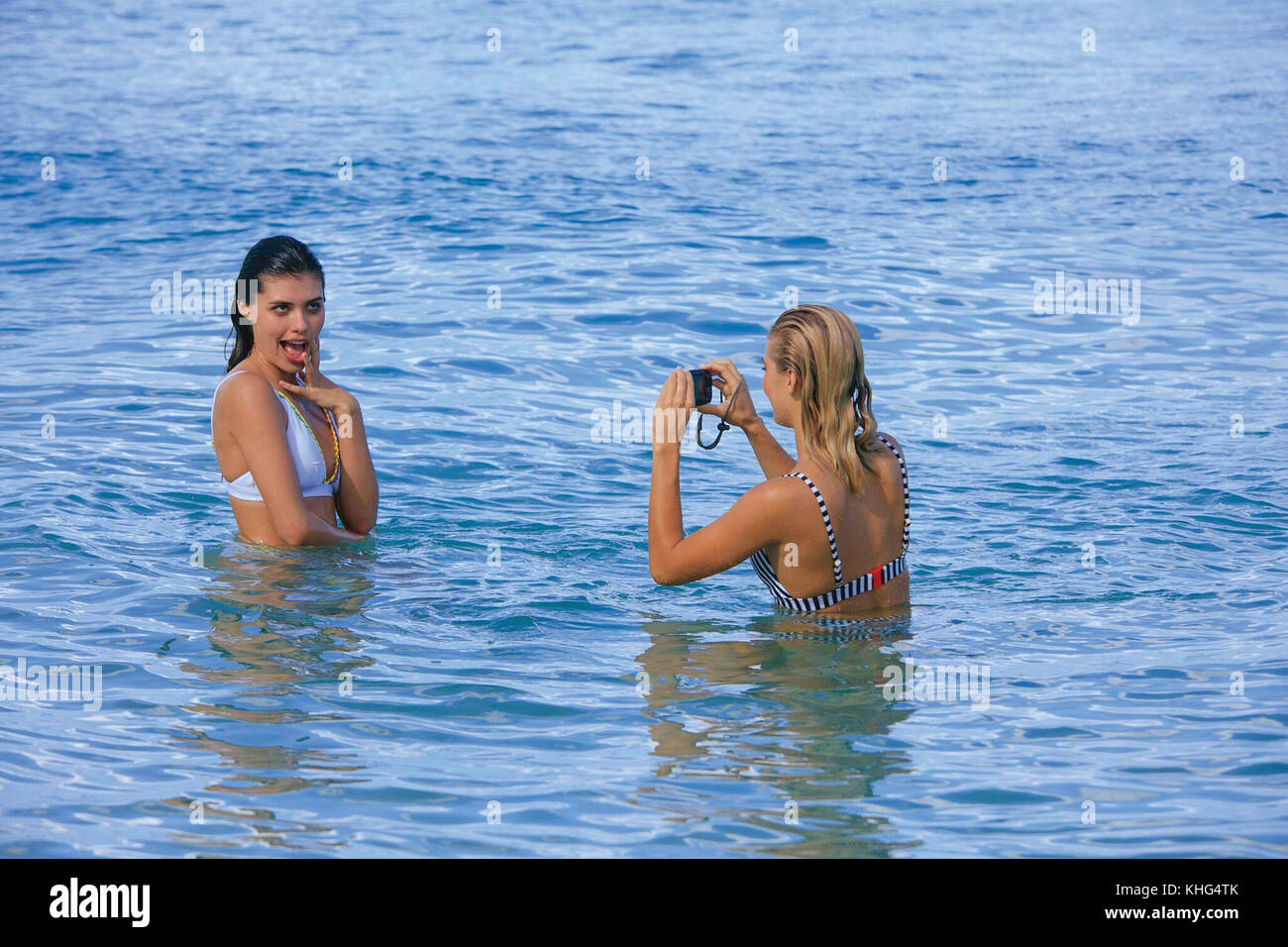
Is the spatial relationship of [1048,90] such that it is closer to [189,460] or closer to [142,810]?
[189,460]

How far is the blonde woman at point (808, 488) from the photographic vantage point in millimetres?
5422

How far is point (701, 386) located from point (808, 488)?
0.59 metres

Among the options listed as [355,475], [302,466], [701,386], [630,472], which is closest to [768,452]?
[701,386]

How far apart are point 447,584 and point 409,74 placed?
18638mm

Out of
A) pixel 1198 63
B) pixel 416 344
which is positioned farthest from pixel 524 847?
pixel 1198 63

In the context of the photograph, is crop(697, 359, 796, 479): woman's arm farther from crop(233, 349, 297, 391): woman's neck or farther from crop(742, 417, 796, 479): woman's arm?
crop(233, 349, 297, 391): woman's neck

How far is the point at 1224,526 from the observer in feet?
25.8

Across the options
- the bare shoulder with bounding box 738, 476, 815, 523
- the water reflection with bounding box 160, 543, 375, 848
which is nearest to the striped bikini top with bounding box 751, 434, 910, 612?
the bare shoulder with bounding box 738, 476, 815, 523

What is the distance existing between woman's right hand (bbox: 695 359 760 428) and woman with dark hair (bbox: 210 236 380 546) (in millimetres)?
1620

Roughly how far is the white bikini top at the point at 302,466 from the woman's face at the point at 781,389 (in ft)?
7.06

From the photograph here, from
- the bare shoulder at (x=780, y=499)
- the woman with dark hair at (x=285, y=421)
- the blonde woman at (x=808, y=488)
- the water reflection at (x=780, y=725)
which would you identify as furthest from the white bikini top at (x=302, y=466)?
the bare shoulder at (x=780, y=499)

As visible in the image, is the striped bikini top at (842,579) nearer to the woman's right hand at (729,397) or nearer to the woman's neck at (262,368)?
the woman's right hand at (729,397)

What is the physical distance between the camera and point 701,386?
5684 millimetres

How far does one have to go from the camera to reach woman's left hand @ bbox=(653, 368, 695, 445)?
552cm
